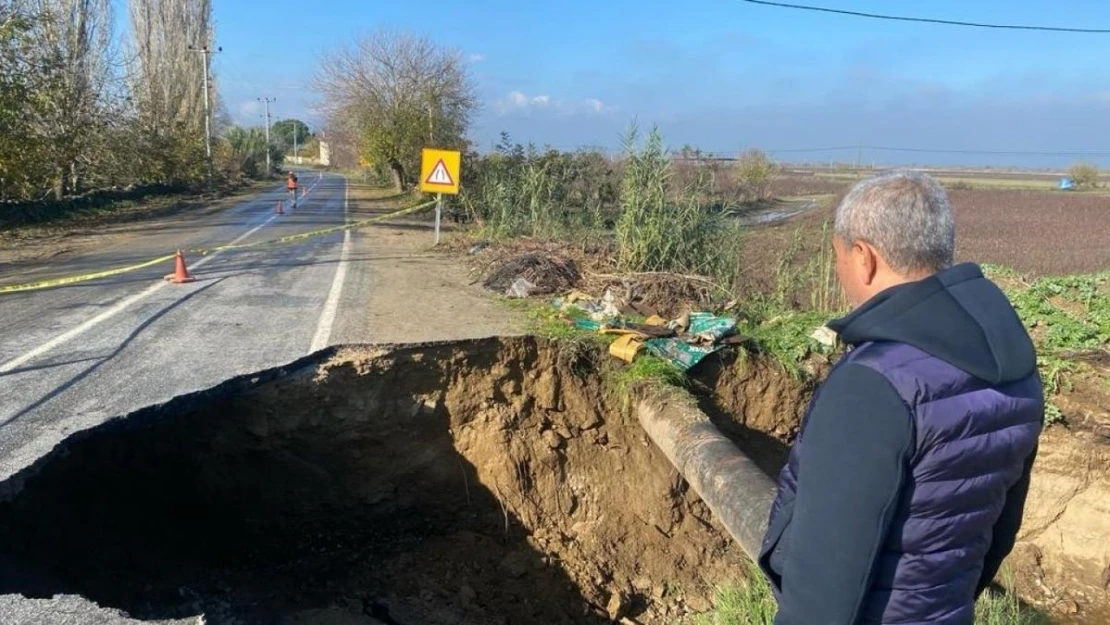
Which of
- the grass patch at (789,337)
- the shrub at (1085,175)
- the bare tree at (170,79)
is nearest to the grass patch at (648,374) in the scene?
the grass patch at (789,337)

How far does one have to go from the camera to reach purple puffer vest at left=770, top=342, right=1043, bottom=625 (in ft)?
5.28

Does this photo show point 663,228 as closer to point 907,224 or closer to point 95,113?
point 907,224

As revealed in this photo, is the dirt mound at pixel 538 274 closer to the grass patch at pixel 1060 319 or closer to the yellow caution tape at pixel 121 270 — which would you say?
the grass patch at pixel 1060 319

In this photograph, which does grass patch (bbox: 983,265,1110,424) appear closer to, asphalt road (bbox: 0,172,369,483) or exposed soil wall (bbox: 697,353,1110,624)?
exposed soil wall (bbox: 697,353,1110,624)

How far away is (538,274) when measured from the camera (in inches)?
377

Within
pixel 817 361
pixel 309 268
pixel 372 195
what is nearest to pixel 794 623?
pixel 817 361

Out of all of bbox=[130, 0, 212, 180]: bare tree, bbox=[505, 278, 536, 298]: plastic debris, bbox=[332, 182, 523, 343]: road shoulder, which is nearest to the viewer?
bbox=[332, 182, 523, 343]: road shoulder

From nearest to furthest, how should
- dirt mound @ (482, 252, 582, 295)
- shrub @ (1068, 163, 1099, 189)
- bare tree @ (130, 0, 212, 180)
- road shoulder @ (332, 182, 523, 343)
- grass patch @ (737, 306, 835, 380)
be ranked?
road shoulder @ (332, 182, 523, 343)
grass patch @ (737, 306, 835, 380)
dirt mound @ (482, 252, 582, 295)
bare tree @ (130, 0, 212, 180)
shrub @ (1068, 163, 1099, 189)

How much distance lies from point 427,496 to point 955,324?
556cm

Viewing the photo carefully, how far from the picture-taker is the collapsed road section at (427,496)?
18.5ft

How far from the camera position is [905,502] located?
5.47ft

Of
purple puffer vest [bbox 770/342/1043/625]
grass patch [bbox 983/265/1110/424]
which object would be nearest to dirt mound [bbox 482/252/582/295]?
grass patch [bbox 983/265/1110/424]

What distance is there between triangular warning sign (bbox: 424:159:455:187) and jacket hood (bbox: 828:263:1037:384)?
1284cm

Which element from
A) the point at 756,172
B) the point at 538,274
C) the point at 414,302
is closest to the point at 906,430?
the point at 414,302
